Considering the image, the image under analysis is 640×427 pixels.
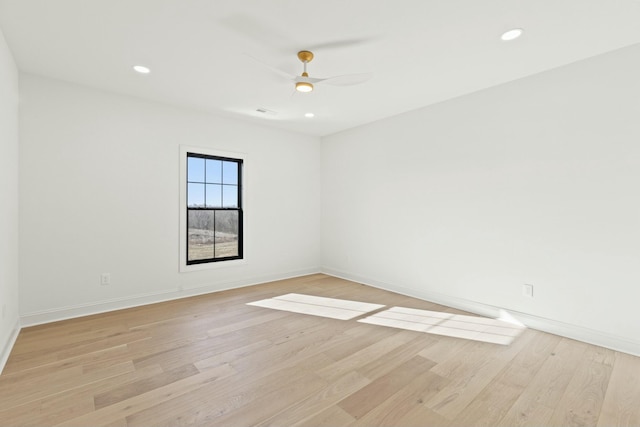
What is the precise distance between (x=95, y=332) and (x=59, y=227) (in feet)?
4.07

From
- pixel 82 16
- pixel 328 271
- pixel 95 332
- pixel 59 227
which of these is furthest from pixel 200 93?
pixel 328 271

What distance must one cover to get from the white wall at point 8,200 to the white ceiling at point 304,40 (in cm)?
31

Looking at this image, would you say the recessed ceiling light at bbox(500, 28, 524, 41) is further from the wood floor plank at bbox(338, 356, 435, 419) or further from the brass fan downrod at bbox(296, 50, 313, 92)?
the wood floor plank at bbox(338, 356, 435, 419)

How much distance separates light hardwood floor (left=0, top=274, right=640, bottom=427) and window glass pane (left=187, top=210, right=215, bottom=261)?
127cm

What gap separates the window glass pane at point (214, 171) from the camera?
451 cm

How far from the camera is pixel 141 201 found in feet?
12.5

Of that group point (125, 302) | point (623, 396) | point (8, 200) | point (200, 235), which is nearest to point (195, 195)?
point (200, 235)

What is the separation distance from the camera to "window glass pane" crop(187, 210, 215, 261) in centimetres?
433

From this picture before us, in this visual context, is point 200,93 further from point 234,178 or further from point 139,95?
point 234,178

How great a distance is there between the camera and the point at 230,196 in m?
4.75

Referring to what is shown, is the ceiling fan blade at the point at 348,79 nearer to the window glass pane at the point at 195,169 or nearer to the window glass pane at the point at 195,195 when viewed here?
the window glass pane at the point at 195,169

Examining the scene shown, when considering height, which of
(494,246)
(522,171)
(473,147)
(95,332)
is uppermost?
(473,147)

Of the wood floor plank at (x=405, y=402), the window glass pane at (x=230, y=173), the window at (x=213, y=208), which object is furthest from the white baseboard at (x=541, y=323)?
the window glass pane at (x=230, y=173)

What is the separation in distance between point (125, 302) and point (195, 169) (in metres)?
1.96
